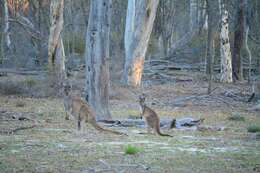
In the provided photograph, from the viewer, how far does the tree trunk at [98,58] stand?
16.3 metres

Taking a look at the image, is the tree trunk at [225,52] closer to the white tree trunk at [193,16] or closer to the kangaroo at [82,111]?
the white tree trunk at [193,16]

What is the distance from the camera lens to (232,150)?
1146 cm

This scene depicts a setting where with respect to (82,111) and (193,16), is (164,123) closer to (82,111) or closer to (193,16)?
(82,111)

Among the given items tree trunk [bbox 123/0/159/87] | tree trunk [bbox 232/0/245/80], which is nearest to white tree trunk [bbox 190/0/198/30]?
tree trunk [bbox 232/0/245/80]

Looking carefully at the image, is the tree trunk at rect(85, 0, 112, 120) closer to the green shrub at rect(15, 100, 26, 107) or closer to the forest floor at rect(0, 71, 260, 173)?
the forest floor at rect(0, 71, 260, 173)

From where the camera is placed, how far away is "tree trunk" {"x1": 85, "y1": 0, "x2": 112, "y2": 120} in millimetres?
16297

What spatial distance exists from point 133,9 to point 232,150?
20627 mm

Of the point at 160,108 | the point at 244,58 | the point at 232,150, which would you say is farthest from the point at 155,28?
the point at 232,150

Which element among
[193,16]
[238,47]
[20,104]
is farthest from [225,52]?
[193,16]

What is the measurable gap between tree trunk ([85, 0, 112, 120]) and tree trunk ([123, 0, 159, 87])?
42.0 feet

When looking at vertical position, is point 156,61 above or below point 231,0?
below

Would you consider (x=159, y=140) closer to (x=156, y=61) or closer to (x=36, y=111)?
(x=36, y=111)

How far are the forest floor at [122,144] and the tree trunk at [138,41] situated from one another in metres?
8.21

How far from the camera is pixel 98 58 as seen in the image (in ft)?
53.4
